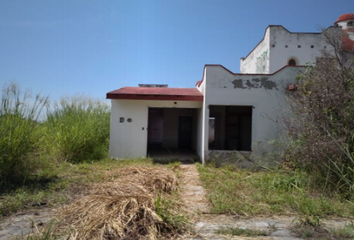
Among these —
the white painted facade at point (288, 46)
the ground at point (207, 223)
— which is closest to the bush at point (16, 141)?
the ground at point (207, 223)

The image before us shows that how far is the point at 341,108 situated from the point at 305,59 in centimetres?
1089

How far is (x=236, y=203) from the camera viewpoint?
4375 mm

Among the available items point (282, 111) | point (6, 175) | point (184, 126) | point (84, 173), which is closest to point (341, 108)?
point (282, 111)

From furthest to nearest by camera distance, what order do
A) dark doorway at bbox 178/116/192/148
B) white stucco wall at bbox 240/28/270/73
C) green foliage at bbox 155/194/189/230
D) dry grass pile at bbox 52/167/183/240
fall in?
white stucco wall at bbox 240/28/270/73 < dark doorway at bbox 178/116/192/148 < green foliage at bbox 155/194/189/230 < dry grass pile at bbox 52/167/183/240

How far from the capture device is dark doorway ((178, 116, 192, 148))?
46.6 ft

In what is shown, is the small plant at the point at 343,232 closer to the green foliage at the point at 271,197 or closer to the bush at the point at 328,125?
the green foliage at the point at 271,197

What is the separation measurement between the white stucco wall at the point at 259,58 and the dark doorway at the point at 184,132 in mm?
6196

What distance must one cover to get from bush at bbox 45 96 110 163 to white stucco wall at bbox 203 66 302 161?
14.2 ft

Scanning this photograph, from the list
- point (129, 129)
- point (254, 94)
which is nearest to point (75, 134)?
point (129, 129)

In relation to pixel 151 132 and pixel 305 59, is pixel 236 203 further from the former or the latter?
pixel 305 59

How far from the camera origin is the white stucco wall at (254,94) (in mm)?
8547

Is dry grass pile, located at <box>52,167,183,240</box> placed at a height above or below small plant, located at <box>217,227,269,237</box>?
above

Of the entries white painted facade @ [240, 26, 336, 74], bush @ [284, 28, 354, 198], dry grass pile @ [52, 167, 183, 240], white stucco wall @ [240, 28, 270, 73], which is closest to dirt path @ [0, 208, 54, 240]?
dry grass pile @ [52, 167, 183, 240]

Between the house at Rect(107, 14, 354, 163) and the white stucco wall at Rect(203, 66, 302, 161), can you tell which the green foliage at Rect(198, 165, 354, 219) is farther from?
the house at Rect(107, 14, 354, 163)
